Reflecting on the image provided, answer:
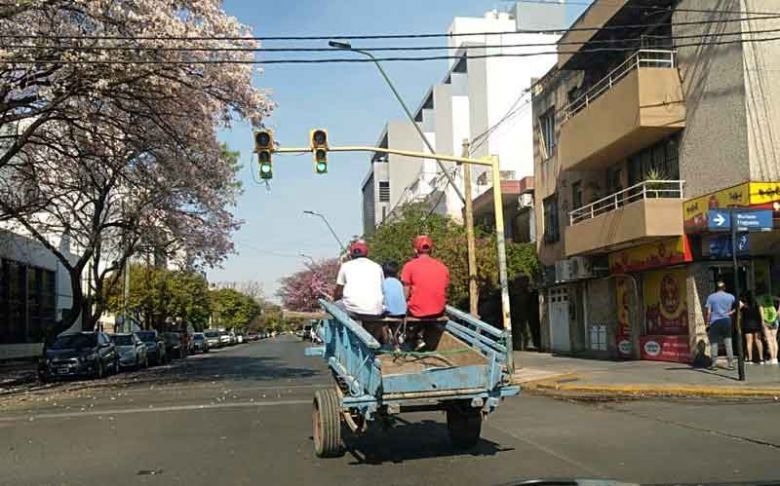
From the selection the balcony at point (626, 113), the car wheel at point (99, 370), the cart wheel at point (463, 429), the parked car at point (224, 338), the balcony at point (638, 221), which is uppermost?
the balcony at point (626, 113)

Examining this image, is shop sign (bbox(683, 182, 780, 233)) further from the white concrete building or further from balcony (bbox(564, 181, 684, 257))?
the white concrete building

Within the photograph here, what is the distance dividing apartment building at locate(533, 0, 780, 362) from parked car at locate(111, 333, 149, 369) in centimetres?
1635

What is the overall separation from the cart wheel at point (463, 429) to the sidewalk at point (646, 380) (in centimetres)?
652

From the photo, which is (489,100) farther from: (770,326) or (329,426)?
(329,426)

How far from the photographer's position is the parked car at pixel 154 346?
3566 centimetres

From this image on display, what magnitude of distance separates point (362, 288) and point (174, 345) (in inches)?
1375

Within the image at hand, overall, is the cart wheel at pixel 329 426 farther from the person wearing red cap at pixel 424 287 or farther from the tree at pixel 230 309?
the tree at pixel 230 309

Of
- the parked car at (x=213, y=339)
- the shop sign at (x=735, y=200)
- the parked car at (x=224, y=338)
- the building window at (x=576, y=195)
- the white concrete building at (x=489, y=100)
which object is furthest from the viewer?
the parked car at (x=224, y=338)

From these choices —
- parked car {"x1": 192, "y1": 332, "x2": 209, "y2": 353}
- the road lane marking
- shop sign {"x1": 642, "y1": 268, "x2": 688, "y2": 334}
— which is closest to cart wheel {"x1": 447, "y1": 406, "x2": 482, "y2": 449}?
the road lane marking

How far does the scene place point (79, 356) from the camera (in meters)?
25.7

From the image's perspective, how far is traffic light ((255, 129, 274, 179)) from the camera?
18.7 m

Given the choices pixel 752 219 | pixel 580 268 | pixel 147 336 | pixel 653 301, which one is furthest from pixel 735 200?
pixel 147 336

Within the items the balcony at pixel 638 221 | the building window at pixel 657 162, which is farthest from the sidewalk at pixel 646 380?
the building window at pixel 657 162

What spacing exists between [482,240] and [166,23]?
16.6 metres
